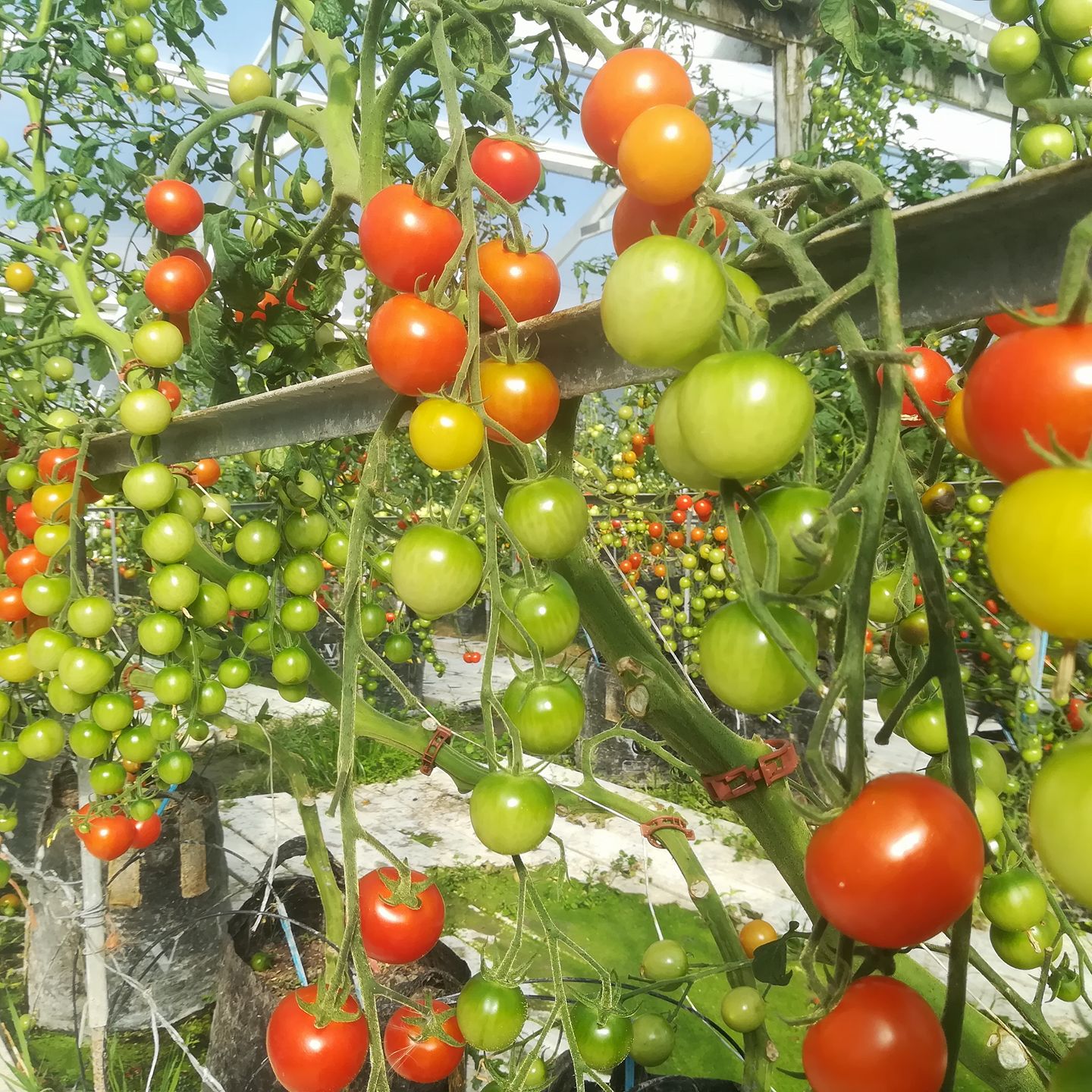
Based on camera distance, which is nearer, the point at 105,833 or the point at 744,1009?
the point at 744,1009

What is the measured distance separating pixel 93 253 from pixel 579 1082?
4.77ft

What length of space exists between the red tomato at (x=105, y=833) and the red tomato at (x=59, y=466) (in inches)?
21.4

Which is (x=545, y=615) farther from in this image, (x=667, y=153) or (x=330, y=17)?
(x=330, y=17)

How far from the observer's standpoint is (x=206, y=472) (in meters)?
1.26

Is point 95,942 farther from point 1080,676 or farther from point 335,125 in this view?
point 1080,676

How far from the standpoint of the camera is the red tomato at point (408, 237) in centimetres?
51

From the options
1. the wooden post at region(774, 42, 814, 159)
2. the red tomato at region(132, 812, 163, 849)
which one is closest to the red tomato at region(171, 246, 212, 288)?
the red tomato at region(132, 812, 163, 849)

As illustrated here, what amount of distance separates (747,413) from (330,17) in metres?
0.54

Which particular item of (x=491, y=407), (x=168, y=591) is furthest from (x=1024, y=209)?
(x=168, y=591)

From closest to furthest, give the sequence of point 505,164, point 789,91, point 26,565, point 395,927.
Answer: point 505,164 → point 395,927 → point 26,565 → point 789,91

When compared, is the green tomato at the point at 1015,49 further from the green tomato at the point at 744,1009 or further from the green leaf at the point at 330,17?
the green tomato at the point at 744,1009

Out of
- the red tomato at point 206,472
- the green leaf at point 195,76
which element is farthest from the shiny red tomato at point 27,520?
the green leaf at point 195,76

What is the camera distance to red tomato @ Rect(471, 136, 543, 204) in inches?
23.5

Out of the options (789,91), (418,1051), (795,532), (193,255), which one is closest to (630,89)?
(795,532)
